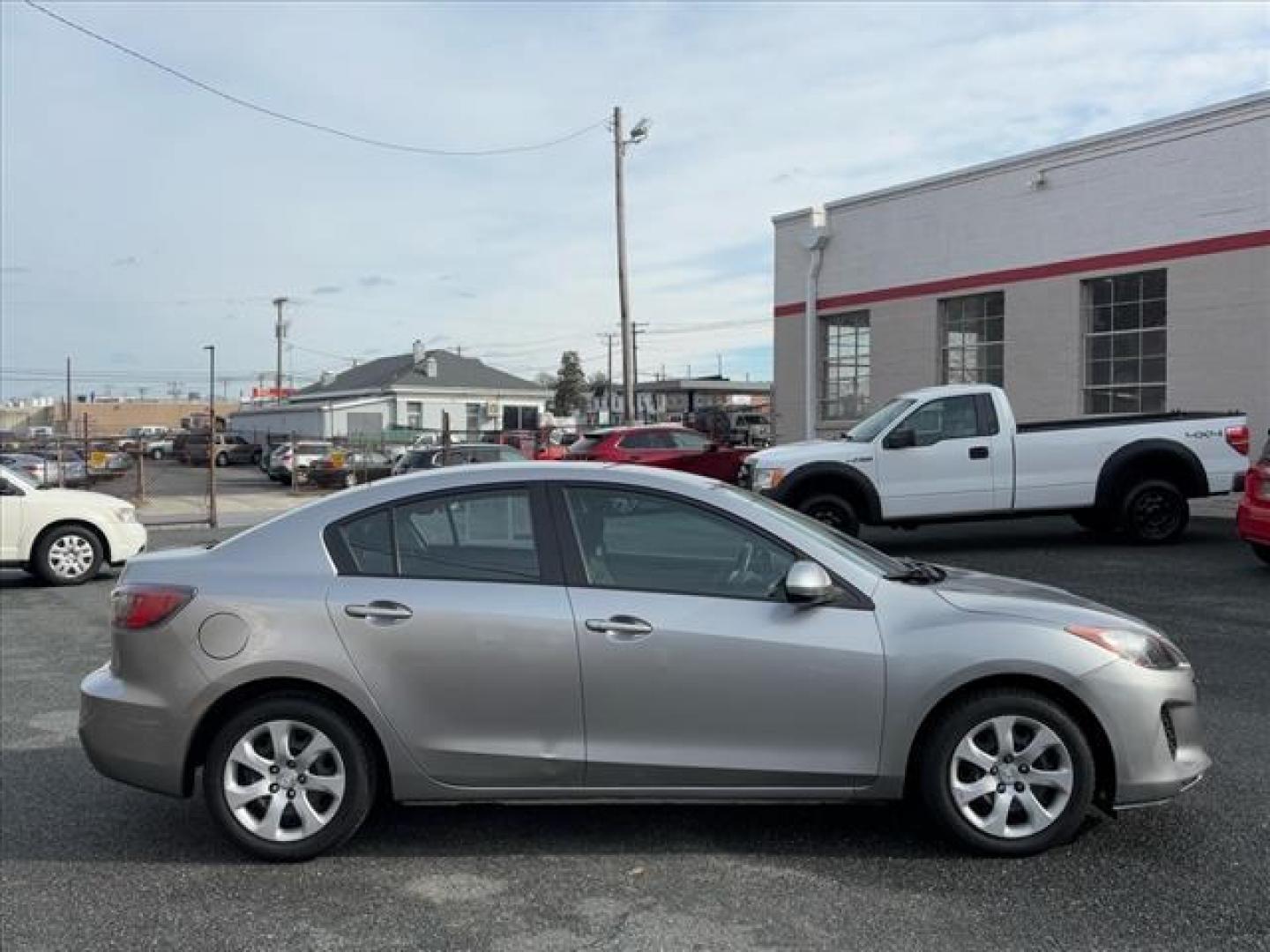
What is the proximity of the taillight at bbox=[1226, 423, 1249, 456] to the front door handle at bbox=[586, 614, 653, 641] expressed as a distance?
33.2 ft

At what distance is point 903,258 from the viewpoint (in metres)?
20.8

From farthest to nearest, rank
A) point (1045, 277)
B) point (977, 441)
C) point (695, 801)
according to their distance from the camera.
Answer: point (1045, 277)
point (977, 441)
point (695, 801)

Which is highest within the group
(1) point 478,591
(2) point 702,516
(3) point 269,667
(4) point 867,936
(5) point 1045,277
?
→ (5) point 1045,277

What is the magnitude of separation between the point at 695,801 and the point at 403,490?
1.71m

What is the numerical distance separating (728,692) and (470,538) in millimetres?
1197

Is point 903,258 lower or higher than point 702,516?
higher

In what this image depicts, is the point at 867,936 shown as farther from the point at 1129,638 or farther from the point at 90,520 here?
the point at 90,520

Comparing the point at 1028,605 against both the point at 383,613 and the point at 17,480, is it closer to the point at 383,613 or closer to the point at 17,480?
the point at 383,613

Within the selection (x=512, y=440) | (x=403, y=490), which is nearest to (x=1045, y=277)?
(x=403, y=490)

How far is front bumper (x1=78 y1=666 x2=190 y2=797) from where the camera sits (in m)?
4.36

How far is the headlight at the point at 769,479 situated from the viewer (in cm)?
1227

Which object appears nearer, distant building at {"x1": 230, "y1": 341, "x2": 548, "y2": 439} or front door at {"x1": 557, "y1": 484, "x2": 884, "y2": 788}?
front door at {"x1": 557, "y1": 484, "x2": 884, "y2": 788}

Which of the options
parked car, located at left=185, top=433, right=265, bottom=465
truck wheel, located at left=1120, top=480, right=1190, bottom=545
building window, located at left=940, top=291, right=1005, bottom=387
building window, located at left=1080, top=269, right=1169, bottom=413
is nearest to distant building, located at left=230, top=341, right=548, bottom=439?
parked car, located at left=185, top=433, right=265, bottom=465

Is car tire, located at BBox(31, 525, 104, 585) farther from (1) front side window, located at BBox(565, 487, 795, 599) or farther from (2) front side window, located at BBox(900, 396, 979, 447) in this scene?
(1) front side window, located at BBox(565, 487, 795, 599)
